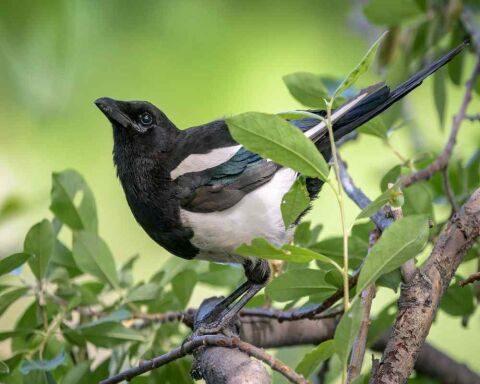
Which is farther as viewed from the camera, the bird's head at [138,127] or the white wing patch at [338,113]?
the bird's head at [138,127]

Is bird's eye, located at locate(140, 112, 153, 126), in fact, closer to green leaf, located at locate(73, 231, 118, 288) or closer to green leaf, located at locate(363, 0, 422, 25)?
green leaf, located at locate(73, 231, 118, 288)

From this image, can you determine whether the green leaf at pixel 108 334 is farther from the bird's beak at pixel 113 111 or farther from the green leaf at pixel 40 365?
the bird's beak at pixel 113 111

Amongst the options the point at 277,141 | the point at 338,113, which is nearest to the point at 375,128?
the point at 338,113

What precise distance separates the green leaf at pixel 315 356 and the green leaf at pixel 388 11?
1.36 metres

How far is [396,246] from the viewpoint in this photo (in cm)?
138

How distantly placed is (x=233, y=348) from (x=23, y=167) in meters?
2.44

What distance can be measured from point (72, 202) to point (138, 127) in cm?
31

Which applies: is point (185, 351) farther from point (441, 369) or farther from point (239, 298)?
point (441, 369)

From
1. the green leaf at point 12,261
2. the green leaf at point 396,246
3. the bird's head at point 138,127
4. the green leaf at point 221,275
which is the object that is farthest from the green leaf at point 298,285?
the bird's head at point 138,127

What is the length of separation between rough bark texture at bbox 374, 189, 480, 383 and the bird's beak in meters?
1.13

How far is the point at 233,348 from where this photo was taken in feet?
5.72

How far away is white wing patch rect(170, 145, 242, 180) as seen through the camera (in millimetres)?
2416

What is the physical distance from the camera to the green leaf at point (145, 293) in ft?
7.52

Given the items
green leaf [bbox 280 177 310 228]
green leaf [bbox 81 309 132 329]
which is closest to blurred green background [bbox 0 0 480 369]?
green leaf [bbox 81 309 132 329]
